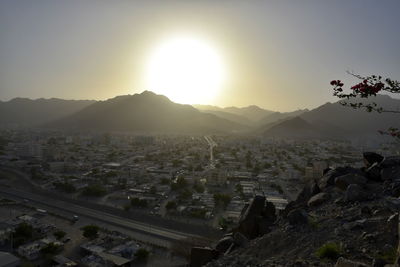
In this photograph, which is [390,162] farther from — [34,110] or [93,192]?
[34,110]

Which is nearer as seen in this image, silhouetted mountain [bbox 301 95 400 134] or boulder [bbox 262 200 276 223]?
boulder [bbox 262 200 276 223]

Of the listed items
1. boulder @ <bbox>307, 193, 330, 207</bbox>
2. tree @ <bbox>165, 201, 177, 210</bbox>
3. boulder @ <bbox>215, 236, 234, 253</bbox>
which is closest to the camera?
boulder @ <bbox>215, 236, 234, 253</bbox>

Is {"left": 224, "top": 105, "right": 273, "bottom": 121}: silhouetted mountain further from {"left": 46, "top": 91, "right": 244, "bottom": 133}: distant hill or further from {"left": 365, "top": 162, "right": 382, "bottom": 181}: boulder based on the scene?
{"left": 365, "top": 162, "right": 382, "bottom": 181}: boulder

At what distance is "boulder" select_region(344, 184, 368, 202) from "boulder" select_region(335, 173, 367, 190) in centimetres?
44

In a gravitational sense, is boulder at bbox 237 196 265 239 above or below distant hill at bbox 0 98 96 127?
below

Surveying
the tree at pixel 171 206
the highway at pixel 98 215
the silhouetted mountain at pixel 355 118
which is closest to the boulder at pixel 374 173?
the highway at pixel 98 215

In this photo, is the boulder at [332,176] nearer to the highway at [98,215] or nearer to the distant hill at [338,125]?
the highway at [98,215]

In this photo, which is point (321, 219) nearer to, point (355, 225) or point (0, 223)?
point (355, 225)

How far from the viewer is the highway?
1632cm

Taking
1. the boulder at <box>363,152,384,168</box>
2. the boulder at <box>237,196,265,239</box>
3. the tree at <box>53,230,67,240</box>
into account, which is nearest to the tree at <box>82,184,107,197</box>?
the tree at <box>53,230,67,240</box>

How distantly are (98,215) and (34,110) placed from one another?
109 meters

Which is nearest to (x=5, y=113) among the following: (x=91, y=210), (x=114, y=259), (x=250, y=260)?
(x=91, y=210)

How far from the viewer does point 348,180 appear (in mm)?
6219

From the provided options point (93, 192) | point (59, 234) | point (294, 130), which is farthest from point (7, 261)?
point (294, 130)
